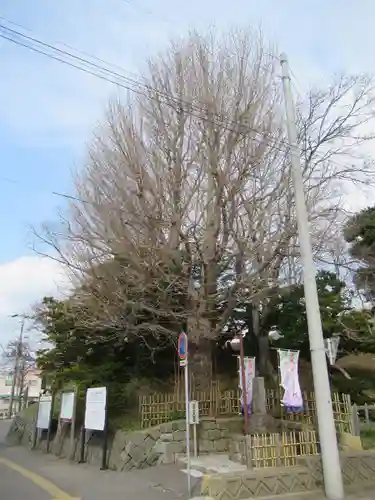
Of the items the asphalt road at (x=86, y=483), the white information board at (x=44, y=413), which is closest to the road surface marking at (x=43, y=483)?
the asphalt road at (x=86, y=483)

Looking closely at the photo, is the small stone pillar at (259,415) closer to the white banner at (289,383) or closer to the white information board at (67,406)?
the white banner at (289,383)

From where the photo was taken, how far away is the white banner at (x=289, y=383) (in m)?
11.0

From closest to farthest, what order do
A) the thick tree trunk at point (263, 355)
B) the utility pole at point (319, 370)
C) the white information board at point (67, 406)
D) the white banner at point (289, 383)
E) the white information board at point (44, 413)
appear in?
the utility pole at point (319, 370) < the white banner at point (289, 383) < the white information board at point (67, 406) < the white information board at point (44, 413) < the thick tree trunk at point (263, 355)

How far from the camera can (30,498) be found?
8.21 m

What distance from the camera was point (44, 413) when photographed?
1561cm

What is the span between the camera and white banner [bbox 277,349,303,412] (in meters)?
11.0

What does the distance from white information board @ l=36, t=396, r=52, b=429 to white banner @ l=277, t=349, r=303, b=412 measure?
27.3 ft

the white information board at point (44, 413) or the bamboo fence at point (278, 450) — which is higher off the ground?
the white information board at point (44, 413)

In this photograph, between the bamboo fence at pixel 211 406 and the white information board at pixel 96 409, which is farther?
the bamboo fence at pixel 211 406

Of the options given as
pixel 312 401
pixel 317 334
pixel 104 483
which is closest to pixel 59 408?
pixel 104 483

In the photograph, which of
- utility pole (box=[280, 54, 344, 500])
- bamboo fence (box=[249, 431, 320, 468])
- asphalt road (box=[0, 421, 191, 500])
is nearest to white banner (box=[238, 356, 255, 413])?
bamboo fence (box=[249, 431, 320, 468])

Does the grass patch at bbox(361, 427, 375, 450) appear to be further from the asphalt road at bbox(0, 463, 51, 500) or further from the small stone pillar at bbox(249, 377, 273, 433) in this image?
the asphalt road at bbox(0, 463, 51, 500)

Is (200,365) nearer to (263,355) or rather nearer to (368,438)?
(263,355)

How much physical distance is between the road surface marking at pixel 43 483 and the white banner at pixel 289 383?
530 cm
